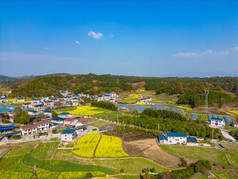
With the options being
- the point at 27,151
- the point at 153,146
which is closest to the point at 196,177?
the point at 153,146

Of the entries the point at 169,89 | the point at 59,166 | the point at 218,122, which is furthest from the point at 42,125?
the point at 169,89

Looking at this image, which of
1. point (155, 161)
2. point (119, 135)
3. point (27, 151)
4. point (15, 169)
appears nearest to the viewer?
point (15, 169)

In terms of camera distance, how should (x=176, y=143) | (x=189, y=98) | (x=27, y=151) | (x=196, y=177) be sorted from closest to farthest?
(x=196, y=177), (x=27, y=151), (x=176, y=143), (x=189, y=98)

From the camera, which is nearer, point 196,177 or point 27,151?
point 196,177

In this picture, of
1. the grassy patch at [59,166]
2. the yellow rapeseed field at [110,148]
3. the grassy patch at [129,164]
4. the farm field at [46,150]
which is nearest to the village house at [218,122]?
the yellow rapeseed field at [110,148]

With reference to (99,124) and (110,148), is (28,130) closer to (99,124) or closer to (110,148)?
(99,124)

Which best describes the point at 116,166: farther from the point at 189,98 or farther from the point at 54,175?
the point at 189,98

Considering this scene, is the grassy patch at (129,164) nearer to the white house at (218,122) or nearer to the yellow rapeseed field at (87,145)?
the yellow rapeseed field at (87,145)
